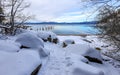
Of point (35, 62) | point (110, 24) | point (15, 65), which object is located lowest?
point (35, 62)

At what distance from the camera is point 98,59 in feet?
35.2

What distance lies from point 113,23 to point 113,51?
2.17 meters

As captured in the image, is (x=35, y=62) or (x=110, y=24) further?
(x=110, y=24)

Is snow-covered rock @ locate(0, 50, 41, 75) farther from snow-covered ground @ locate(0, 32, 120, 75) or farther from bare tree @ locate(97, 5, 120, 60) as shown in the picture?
bare tree @ locate(97, 5, 120, 60)

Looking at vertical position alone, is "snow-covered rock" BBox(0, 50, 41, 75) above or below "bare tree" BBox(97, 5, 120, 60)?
below

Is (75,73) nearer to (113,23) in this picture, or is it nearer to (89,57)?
(89,57)

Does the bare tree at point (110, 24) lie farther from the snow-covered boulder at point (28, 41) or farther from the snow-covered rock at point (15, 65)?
the snow-covered rock at point (15, 65)

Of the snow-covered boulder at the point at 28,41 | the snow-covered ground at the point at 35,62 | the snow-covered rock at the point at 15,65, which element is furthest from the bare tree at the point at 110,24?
the snow-covered rock at the point at 15,65

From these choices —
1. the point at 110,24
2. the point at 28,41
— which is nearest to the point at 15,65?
the point at 28,41

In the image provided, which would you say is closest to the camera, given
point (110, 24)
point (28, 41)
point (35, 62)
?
point (35, 62)

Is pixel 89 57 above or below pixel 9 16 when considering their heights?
below

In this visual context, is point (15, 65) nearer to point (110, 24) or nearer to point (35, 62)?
point (35, 62)

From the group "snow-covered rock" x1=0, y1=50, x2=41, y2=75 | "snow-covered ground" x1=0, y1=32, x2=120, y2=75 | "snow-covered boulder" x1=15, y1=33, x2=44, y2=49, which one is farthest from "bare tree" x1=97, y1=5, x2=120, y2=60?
"snow-covered rock" x1=0, y1=50, x2=41, y2=75

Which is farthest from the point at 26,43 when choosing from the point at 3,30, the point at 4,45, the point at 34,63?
the point at 3,30
